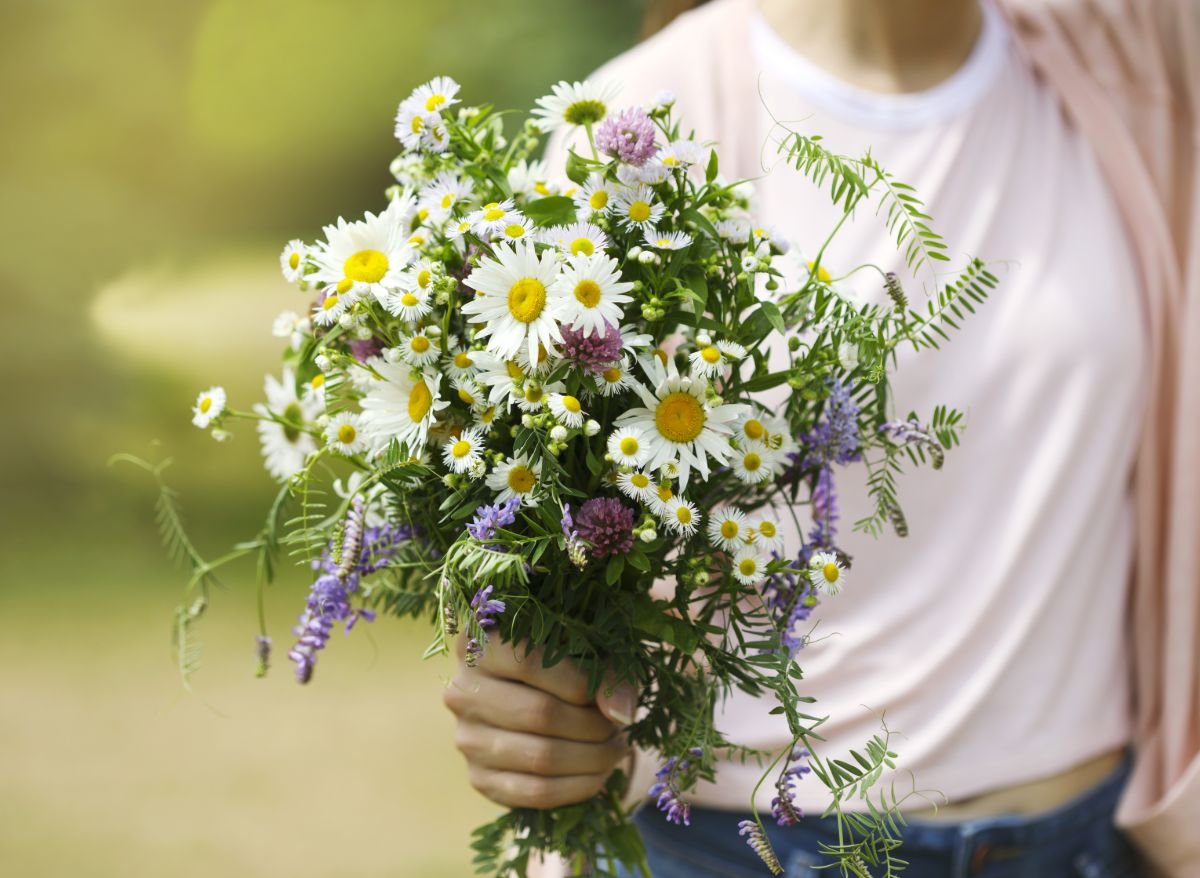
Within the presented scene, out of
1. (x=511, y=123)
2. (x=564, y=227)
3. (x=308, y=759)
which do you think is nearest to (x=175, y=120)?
(x=511, y=123)

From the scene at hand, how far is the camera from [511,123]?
2.20 metres

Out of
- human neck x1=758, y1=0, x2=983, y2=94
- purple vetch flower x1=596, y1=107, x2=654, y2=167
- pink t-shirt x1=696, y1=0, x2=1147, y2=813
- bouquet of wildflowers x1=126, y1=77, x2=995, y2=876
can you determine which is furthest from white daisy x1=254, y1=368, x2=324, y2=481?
human neck x1=758, y1=0, x2=983, y2=94

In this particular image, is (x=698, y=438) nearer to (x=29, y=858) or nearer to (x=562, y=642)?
(x=562, y=642)

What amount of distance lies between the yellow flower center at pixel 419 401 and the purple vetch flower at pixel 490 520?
5 centimetres

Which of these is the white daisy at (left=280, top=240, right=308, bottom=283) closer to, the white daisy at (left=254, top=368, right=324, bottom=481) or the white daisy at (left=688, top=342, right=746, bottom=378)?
the white daisy at (left=254, top=368, right=324, bottom=481)

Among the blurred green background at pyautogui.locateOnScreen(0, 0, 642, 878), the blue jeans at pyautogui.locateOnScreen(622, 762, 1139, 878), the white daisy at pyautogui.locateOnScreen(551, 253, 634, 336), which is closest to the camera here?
the white daisy at pyautogui.locateOnScreen(551, 253, 634, 336)

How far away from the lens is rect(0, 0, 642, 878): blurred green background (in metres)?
1.48

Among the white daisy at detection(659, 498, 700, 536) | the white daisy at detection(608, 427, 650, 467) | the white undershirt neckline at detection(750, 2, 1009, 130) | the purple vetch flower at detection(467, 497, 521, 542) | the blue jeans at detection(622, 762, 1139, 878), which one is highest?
the white undershirt neckline at detection(750, 2, 1009, 130)

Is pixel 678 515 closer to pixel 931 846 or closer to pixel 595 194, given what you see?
pixel 595 194

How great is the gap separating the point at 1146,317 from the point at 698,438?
54cm

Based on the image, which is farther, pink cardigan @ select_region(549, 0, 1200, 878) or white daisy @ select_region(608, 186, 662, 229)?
pink cardigan @ select_region(549, 0, 1200, 878)

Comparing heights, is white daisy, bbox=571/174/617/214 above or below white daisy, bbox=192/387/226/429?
above

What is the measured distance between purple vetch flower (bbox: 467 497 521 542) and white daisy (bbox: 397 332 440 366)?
75mm

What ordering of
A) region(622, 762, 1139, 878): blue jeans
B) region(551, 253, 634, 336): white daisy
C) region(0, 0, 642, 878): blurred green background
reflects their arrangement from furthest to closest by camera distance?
region(0, 0, 642, 878): blurred green background, region(622, 762, 1139, 878): blue jeans, region(551, 253, 634, 336): white daisy
